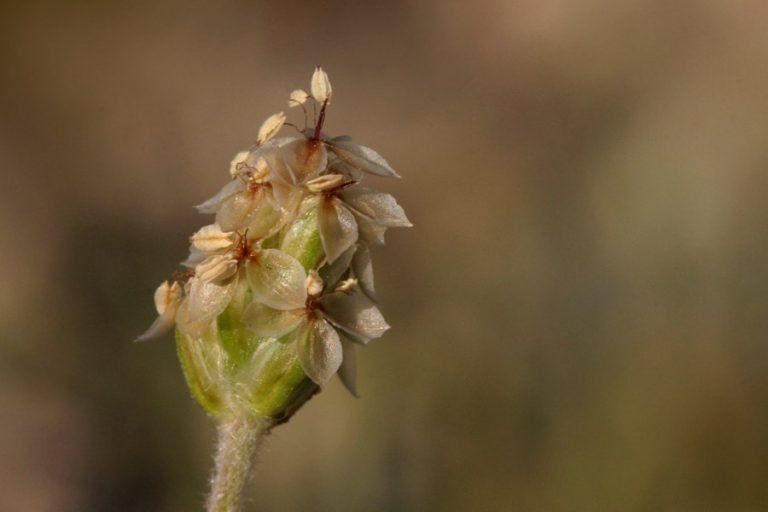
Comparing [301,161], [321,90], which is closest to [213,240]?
[301,161]

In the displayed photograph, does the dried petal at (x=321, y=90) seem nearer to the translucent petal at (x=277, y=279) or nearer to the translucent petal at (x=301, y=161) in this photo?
the translucent petal at (x=301, y=161)

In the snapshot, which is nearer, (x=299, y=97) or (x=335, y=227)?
(x=335, y=227)

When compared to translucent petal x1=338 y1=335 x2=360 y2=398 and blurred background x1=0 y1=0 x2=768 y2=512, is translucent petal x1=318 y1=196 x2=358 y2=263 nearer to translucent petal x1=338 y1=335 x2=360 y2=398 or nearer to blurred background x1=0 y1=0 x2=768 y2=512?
translucent petal x1=338 y1=335 x2=360 y2=398

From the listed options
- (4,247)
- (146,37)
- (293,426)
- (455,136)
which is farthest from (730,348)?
(146,37)

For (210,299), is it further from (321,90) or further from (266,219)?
(321,90)

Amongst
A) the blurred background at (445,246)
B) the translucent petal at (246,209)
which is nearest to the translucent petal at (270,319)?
the translucent petal at (246,209)

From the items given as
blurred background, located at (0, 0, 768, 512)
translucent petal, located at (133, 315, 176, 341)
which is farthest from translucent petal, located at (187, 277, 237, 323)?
blurred background, located at (0, 0, 768, 512)
